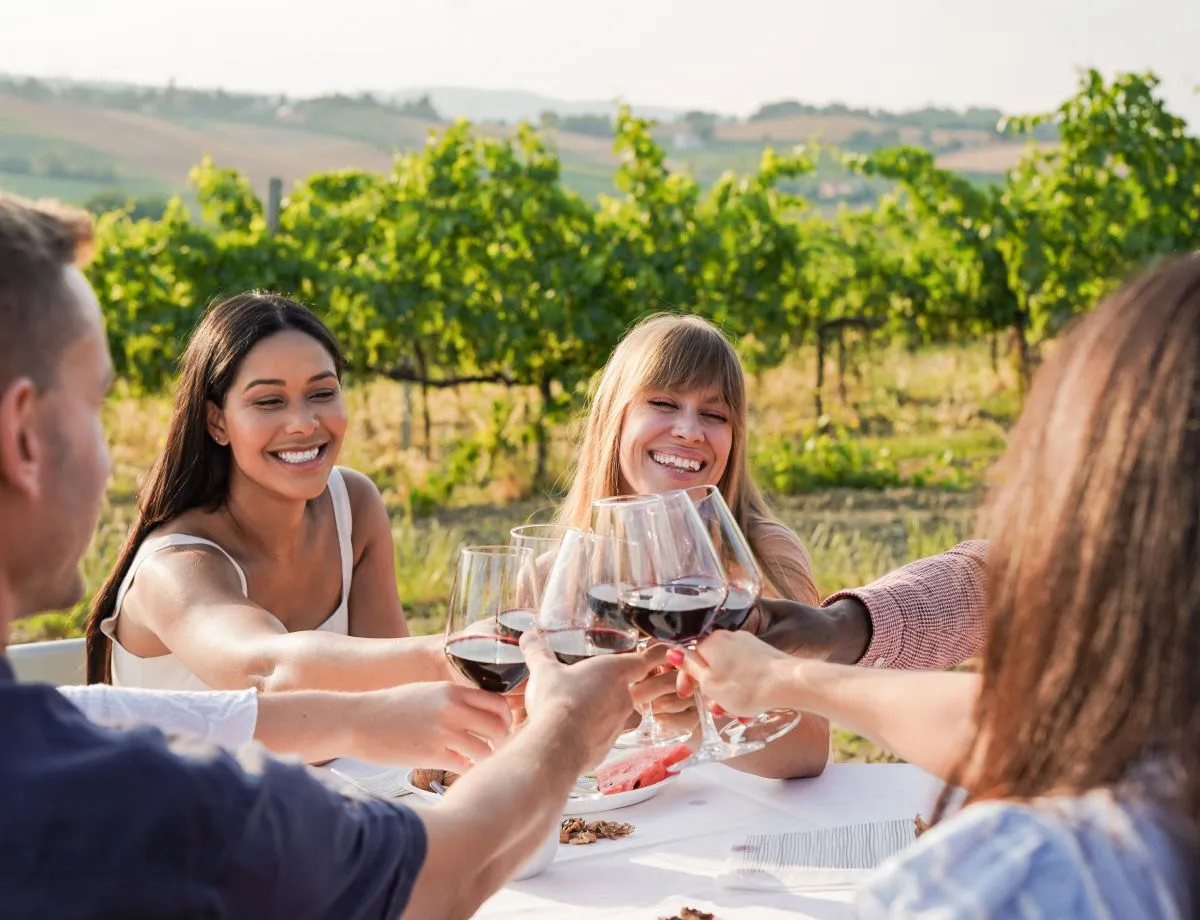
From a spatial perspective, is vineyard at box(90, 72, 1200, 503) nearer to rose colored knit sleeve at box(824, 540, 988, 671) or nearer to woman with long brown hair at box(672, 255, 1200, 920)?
rose colored knit sleeve at box(824, 540, 988, 671)

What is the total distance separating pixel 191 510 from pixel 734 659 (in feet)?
5.76

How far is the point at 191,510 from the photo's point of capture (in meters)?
3.13

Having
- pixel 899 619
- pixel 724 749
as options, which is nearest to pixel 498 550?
pixel 724 749

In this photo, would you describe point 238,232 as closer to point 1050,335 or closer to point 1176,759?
point 1050,335

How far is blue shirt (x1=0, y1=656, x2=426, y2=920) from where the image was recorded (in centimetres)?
105

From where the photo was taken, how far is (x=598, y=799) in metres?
2.12

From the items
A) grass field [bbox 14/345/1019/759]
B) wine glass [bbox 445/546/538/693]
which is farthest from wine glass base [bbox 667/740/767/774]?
grass field [bbox 14/345/1019/759]

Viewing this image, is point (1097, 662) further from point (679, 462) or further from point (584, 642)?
point (679, 462)

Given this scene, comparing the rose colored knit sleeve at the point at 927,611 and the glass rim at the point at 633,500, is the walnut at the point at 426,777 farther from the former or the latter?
the rose colored knit sleeve at the point at 927,611

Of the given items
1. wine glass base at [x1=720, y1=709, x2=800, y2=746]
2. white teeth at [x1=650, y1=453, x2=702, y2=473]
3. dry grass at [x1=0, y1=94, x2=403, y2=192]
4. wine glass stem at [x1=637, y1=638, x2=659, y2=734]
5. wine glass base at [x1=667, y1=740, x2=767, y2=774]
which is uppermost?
dry grass at [x1=0, y1=94, x2=403, y2=192]

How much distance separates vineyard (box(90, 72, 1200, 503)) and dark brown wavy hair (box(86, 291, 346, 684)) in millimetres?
5772

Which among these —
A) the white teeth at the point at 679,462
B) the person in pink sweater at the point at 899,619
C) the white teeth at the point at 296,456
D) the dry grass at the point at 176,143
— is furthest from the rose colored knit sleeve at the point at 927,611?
the dry grass at the point at 176,143

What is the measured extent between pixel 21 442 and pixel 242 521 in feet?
6.65

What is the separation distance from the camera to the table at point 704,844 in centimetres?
180
